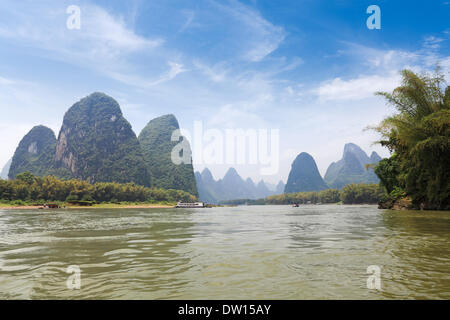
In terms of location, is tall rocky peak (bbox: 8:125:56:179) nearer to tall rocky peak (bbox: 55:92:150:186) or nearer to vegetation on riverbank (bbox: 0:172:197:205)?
tall rocky peak (bbox: 55:92:150:186)

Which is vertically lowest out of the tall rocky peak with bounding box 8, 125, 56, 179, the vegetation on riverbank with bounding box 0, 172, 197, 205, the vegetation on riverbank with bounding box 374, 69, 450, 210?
the vegetation on riverbank with bounding box 0, 172, 197, 205

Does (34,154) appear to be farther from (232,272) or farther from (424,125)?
(232,272)

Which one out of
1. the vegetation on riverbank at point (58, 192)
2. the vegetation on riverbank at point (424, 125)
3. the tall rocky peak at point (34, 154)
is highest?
the tall rocky peak at point (34, 154)

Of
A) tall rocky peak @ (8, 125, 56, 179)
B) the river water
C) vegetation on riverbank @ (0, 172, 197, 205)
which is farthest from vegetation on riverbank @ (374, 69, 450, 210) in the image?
tall rocky peak @ (8, 125, 56, 179)

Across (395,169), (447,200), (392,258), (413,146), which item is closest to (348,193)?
(395,169)

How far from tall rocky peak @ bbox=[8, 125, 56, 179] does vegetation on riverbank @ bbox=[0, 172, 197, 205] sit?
99.3 metres

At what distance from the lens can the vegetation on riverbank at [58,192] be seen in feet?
241

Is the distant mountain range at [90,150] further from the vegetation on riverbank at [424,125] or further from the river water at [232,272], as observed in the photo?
the river water at [232,272]

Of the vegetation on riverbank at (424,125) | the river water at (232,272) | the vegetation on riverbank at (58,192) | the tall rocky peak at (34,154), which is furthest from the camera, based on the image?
the tall rocky peak at (34,154)

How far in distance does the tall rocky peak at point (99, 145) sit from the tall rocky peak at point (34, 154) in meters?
12.4

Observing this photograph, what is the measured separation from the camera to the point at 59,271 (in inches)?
220

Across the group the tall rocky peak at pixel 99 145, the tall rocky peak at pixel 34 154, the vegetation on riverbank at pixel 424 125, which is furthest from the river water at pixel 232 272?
the tall rocky peak at pixel 34 154

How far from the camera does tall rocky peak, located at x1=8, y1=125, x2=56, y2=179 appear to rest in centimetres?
18068
